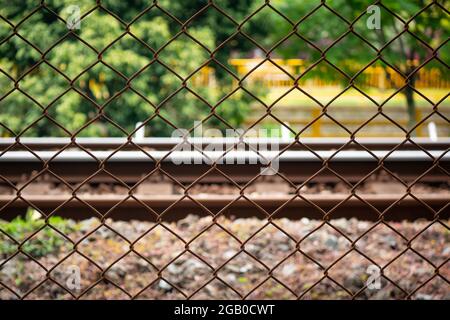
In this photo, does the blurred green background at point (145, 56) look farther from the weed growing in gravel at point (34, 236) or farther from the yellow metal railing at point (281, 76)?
the weed growing in gravel at point (34, 236)

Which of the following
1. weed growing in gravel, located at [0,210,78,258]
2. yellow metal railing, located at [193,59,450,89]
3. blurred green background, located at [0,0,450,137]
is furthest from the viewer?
yellow metal railing, located at [193,59,450,89]

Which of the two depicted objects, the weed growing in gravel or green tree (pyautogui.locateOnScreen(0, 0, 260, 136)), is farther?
green tree (pyautogui.locateOnScreen(0, 0, 260, 136))

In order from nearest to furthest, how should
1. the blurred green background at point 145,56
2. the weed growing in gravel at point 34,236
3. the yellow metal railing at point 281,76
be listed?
the weed growing in gravel at point 34,236 < the blurred green background at point 145,56 < the yellow metal railing at point 281,76

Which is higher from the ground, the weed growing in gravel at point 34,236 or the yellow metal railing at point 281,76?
the yellow metal railing at point 281,76

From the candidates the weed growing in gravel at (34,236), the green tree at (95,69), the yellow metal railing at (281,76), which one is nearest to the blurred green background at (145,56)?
the green tree at (95,69)

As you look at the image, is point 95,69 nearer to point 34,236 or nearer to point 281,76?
point 34,236

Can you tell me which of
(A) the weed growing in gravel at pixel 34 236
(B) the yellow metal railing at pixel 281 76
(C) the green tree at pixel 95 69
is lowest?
(A) the weed growing in gravel at pixel 34 236

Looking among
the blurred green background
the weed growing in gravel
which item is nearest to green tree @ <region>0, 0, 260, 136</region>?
the blurred green background

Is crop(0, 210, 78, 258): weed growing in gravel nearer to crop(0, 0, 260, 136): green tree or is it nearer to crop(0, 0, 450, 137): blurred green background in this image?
crop(0, 0, 450, 137): blurred green background

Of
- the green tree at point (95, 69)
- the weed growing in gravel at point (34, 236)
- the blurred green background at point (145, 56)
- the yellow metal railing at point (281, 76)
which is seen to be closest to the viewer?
the weed growing in gravel at point (34, 236)

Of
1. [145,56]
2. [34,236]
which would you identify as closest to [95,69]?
[145,56]

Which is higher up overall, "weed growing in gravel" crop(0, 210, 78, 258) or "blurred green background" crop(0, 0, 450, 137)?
"blurred green background" crop(0, 0, 450, 137)
